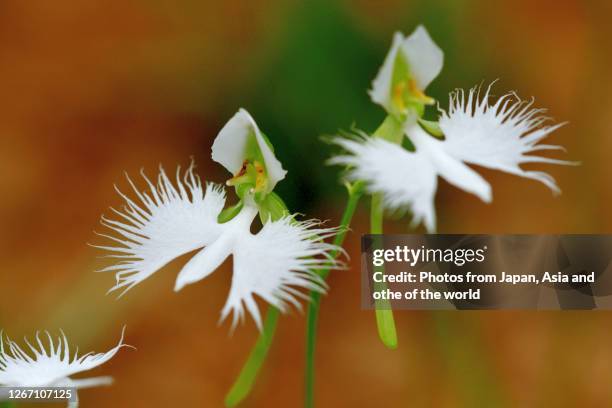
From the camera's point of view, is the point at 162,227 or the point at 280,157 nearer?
the point at 162,227

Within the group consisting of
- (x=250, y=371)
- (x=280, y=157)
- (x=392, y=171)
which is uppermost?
(x=280, y=157)

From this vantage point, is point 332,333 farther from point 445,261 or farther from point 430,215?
point 430,215

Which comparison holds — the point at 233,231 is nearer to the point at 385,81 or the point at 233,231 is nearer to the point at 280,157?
the point at 385,81

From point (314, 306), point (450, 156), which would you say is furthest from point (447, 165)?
point (314, 306)

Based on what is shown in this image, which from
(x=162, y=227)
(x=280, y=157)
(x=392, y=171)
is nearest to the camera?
(x=392, y=171)

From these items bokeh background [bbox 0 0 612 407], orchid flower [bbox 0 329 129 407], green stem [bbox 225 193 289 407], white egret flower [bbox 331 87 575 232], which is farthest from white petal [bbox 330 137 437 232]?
bokeh background [bbox 0 0 612 407]

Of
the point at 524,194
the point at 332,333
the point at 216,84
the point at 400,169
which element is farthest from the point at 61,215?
the point at 400,169
